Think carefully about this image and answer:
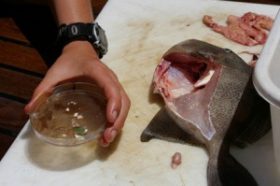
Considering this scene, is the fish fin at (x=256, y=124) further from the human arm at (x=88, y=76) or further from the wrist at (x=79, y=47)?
the wrist at (x=79, y=47)

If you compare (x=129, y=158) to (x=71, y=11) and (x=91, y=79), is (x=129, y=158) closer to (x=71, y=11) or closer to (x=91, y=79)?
(x=91, y=79)

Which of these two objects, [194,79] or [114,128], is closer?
[114,128]

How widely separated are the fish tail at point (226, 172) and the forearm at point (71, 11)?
0.45 m

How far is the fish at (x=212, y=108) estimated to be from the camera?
91 centimetres

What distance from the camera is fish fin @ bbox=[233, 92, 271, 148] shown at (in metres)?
0.93

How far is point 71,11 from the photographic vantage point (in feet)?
3.81

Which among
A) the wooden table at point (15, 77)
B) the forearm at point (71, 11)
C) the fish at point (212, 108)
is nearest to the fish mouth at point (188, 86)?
the fish at point (212, 108)

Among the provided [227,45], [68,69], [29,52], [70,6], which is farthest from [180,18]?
[29,52]

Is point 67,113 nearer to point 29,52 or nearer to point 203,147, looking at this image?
point 203,147

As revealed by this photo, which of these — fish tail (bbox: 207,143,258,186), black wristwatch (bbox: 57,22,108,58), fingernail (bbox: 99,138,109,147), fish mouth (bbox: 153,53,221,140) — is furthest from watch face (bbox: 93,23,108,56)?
fish tail (bbox: 207,143,258,186)

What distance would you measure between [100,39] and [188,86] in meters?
0.23

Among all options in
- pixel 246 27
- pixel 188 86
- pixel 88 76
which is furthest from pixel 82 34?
pixel 246 27

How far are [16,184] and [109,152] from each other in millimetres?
176

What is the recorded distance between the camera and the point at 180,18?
1266 mm
